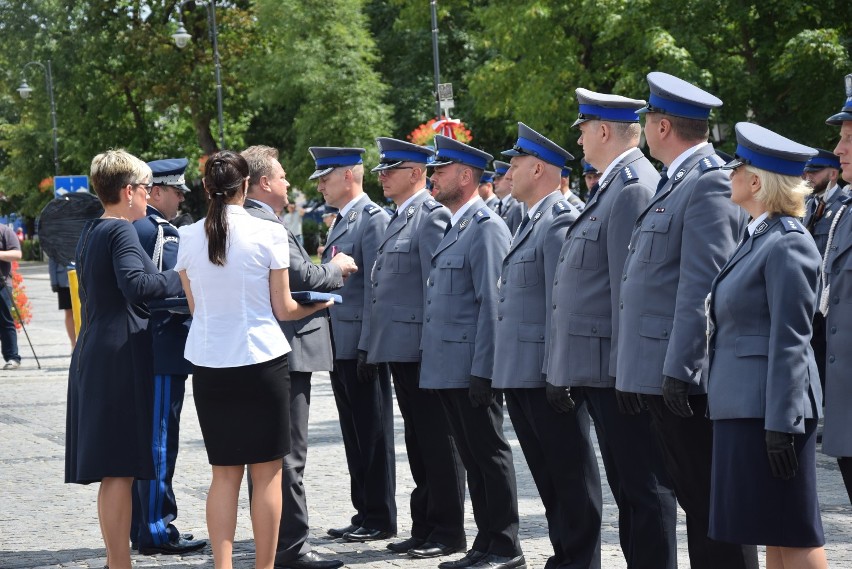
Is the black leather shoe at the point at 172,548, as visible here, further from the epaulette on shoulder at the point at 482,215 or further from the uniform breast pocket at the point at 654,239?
A: the uniform breast pocket at the point at 654,239

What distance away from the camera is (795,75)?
20438mm

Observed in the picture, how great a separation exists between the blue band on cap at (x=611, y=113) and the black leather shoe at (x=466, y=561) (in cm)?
226

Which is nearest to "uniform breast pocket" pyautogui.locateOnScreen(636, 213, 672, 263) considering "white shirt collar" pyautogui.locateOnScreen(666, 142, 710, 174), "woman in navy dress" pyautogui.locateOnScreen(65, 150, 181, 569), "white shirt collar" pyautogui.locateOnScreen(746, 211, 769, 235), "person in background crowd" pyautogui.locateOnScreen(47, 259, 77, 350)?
"white shirt collar" pyautogui.locateOnScreen(666, 142, 710, 174)

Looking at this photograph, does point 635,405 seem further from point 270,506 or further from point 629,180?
point 270,506

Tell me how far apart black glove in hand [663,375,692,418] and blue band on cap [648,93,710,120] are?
1.11 m

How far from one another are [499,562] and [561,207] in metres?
1.76

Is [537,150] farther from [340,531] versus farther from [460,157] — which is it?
[340,531]

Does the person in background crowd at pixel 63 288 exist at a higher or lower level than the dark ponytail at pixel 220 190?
lower

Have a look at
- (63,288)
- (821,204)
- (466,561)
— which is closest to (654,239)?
(466,561)

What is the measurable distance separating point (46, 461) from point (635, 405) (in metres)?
6.15

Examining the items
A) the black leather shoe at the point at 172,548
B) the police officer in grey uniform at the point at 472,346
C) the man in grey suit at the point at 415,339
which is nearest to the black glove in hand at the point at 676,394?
the police officer in grey uniform at the point at 472,346

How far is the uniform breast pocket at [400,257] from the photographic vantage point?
738cm

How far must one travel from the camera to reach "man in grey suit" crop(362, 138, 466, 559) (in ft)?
23.3

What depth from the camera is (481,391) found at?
6551 mm
